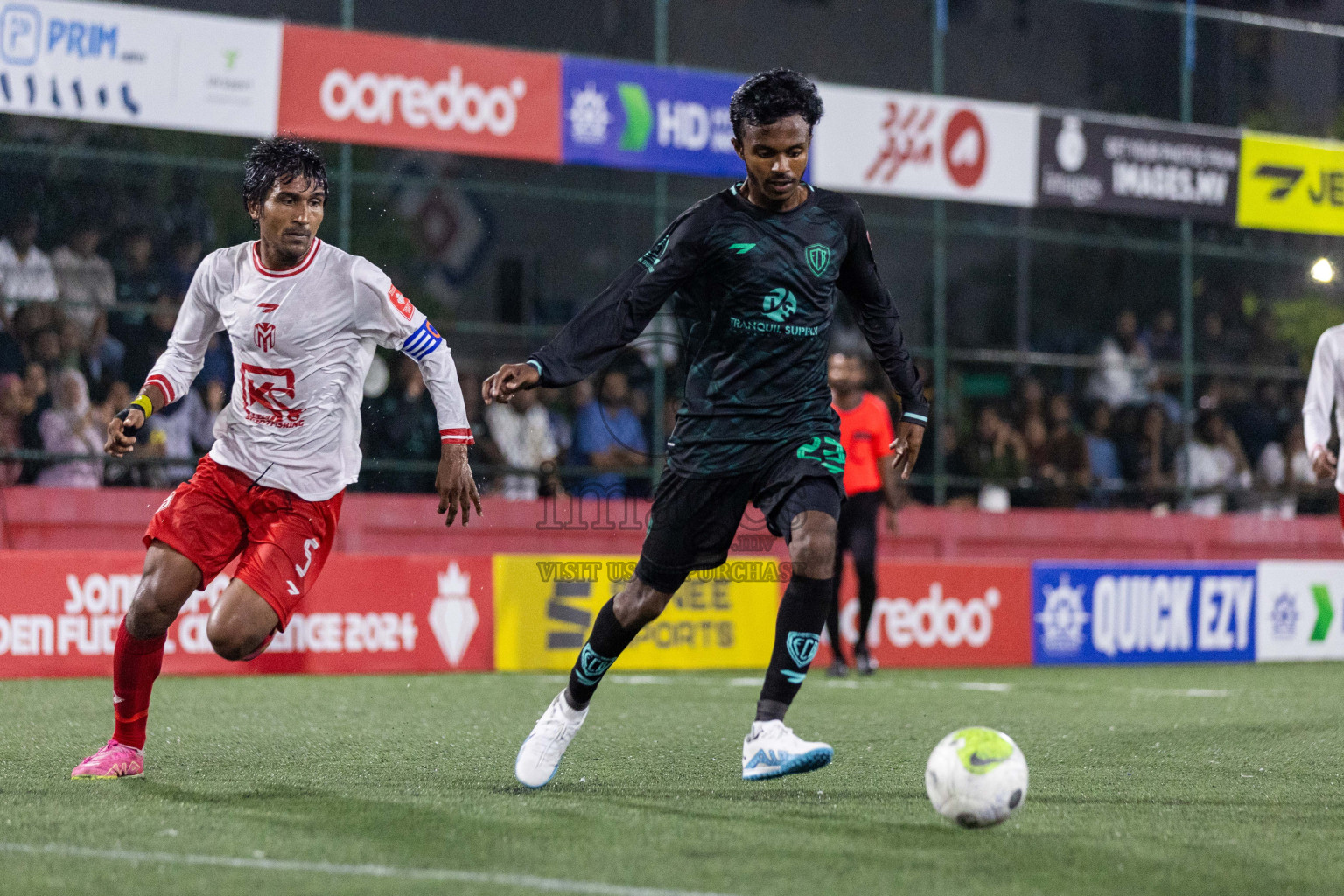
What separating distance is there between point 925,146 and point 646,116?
9.22 feet

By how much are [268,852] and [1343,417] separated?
22.0 ft

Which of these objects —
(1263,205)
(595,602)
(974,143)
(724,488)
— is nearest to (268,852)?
(724,488)

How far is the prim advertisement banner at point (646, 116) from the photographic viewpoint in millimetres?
14344

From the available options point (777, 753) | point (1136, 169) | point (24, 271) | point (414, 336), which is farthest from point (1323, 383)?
point (24, 271)

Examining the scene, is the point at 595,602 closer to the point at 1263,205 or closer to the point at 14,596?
the point at 14,596

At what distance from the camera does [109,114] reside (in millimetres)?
12539

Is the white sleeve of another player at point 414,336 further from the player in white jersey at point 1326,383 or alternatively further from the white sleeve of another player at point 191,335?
the player in white jersey at point 1326,383

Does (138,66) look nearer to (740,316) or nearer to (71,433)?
(71,433)

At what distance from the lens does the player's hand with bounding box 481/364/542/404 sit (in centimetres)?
515

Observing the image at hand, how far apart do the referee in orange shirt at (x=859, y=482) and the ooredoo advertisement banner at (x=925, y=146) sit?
156 inches

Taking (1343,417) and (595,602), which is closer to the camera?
(1343,417)

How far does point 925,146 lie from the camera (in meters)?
15.7

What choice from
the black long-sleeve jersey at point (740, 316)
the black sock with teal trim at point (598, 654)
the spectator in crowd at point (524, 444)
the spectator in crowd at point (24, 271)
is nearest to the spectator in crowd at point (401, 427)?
the spectator in crowd at point (524, 444)

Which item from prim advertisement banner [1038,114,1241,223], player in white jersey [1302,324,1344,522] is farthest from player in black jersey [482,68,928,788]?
prim advertisement banner [1038,114,1241,223]
